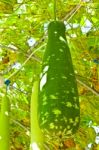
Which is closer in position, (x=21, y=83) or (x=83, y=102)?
(x=83, y=102)

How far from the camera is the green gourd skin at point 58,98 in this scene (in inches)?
62.7

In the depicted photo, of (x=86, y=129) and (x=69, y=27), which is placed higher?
(x=69, y=27)

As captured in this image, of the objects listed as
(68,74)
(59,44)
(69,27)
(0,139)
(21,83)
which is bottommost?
(0,139)

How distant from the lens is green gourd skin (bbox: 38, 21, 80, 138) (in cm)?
159

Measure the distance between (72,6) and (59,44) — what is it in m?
1.65

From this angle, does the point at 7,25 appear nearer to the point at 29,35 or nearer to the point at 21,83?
the point at 29,35

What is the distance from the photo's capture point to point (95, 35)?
3.49 m

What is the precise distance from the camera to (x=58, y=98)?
160 cm

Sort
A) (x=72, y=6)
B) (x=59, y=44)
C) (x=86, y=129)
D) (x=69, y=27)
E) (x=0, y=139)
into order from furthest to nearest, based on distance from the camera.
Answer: (x=86, y=129) < (x=69, y=27) < (x=72, y=6) < (x=0, y=139) < (x=59, y=44)

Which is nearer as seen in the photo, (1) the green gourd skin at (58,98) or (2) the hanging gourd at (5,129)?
(1) the green gourd skin at (58,98)

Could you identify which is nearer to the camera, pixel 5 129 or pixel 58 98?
pixel 58 98

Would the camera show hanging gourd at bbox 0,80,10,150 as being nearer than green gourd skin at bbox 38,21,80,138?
No

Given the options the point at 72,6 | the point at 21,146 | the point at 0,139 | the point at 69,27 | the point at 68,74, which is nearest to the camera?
the point at 68,74

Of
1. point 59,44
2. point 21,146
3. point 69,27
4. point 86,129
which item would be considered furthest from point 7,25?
point 59,44
